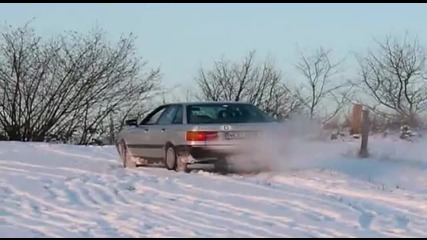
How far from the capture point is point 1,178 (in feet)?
41.5

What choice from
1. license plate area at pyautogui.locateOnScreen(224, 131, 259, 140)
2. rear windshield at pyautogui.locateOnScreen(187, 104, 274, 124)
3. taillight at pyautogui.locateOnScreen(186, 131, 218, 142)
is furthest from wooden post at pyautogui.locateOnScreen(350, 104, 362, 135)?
taillight at pyautogui.locateOnScreen(186, 131, 218, 142)

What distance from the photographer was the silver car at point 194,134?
13.6 meters

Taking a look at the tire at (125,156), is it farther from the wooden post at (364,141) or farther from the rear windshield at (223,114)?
the wooden post at (364,141)

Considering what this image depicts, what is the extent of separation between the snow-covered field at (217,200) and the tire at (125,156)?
361 millimetres

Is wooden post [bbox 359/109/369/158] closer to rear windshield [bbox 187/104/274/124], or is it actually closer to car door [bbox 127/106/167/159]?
rear windshield [bbox 187/104/274/124]

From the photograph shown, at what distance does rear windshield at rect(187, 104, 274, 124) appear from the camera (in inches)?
556

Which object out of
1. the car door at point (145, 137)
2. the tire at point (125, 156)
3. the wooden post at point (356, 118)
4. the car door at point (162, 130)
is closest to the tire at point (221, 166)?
the car door at point (162, 130)

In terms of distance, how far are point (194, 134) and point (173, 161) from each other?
758mm

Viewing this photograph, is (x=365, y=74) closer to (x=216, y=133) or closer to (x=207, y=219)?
(x=216, y=133)

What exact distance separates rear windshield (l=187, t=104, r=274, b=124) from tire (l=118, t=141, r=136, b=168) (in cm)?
205

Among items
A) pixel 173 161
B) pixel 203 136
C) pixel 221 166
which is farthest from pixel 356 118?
pixel 203 136

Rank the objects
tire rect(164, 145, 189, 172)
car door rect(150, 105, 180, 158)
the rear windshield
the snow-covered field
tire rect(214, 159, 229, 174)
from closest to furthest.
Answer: the snow-covered field
tire rect(214, 159, 229, 174)
tire rect(164, 145, 189, 172)
the rear windshield
car door rect(150, 105, 180, 158)

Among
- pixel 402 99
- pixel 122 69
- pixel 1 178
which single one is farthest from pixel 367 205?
pixel 402 99

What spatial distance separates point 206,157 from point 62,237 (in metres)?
6.39
